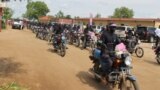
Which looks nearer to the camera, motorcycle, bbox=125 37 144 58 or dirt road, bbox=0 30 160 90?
dirt road, bbox=0 30 160 90

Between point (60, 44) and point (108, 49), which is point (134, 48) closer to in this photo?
point (60, 44)

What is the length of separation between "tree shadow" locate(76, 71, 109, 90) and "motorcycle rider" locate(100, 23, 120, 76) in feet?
1.43

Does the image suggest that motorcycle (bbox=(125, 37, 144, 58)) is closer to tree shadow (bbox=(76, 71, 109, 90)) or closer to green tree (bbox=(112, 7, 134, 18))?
tree shadow (bbox=(76, 71, 109, 90))

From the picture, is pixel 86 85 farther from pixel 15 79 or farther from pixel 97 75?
pixel 15 79

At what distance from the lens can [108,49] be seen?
9.88 meters

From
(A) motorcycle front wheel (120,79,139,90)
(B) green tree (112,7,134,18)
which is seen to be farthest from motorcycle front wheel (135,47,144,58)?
(B) green tree (112,7,134,18)

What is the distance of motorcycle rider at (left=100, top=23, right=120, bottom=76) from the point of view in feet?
31.0

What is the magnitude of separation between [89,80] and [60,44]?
6973mm

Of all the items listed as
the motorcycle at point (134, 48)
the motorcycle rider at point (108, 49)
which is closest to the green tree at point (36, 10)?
the motorcycle at point (134, 48)

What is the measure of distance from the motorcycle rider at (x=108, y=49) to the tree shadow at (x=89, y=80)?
44 cm

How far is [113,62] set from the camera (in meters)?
9.22

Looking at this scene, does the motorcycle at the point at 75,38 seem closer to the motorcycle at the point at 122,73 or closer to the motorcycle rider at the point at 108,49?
the motorcycle rider at the point at 108,49

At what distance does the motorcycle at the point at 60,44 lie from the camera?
670 inches

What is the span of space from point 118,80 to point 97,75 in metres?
1.42
